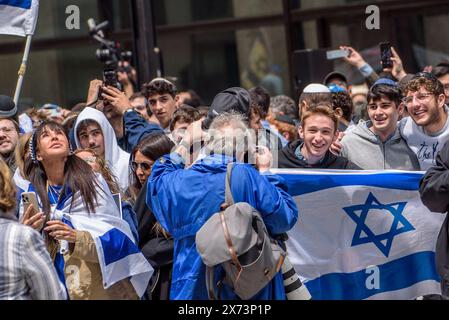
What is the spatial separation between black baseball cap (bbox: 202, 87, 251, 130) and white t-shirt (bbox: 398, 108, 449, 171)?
1861 mm

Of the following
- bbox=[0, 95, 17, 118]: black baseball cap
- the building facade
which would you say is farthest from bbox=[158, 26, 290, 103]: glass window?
bbox=[0, 95, 17, 118]: black baseball cap

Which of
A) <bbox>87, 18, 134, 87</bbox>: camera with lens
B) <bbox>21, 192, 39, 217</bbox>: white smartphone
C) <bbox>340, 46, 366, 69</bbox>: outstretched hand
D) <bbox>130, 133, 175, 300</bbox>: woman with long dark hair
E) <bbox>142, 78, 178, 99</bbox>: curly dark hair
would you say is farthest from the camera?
<bbox>87, 18, 134, 87</bbox>: camera with lens

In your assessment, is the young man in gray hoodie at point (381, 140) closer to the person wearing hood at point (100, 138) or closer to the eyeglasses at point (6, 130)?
the person wearing hood at point (100, 138)

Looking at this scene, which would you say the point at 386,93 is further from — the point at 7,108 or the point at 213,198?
the point at 7,108

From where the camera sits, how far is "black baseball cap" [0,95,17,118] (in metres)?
7.53

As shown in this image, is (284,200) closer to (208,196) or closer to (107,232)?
(208,196)

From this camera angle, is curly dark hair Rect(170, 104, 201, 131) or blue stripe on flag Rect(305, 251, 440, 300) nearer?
blue stripe on flag Rect(305, 251, 440, 300)

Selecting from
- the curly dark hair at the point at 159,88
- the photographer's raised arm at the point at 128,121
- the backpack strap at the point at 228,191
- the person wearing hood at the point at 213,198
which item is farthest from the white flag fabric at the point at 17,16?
the backpack strap at the point at 228,191

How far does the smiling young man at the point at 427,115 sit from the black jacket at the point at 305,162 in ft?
1.54

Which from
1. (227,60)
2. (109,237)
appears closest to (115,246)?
(109,237)

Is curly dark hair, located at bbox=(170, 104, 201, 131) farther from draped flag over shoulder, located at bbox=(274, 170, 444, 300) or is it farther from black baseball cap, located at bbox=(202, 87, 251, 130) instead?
black baseball cap, located at bbox=(202, 87, 251, 130)

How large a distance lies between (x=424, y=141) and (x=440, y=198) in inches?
45.5

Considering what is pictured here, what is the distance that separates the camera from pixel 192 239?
523 cm
